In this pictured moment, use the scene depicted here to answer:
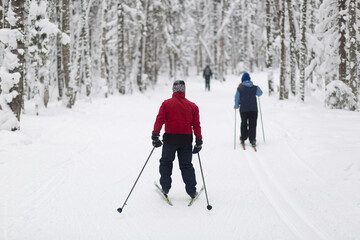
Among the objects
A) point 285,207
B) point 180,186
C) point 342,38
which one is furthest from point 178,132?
point 342,38

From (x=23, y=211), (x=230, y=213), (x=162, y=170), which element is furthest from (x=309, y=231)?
(x=23, y=211)

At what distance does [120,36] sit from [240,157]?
16642 mm

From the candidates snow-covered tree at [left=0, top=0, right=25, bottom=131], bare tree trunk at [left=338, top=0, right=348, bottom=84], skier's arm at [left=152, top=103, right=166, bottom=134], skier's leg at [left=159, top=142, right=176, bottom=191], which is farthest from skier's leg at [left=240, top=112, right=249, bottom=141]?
bare tree trunk at [left=338, top=0, right=348, bottom=84]

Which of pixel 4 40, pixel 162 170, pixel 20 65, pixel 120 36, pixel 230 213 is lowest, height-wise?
pixel 230 213

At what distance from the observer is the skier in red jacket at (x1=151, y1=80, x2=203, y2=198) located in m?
5.32

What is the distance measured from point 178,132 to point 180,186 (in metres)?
1.56

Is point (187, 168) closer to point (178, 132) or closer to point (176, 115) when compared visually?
point (178, 132)

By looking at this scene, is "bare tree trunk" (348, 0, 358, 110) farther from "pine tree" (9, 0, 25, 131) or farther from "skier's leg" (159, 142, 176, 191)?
"pine tree" (9, 0, 25, 131)

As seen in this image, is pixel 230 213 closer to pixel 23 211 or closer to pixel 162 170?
pixel 162 170

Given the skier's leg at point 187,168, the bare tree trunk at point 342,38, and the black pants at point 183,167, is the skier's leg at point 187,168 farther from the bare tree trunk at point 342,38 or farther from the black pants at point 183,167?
the bare tree trunk at point 342,38

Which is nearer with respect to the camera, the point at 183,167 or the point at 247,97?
the point at 183,167

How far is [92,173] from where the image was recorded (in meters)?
6.95

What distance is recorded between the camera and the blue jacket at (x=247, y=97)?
368 inches

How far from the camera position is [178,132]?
17.5 ft
